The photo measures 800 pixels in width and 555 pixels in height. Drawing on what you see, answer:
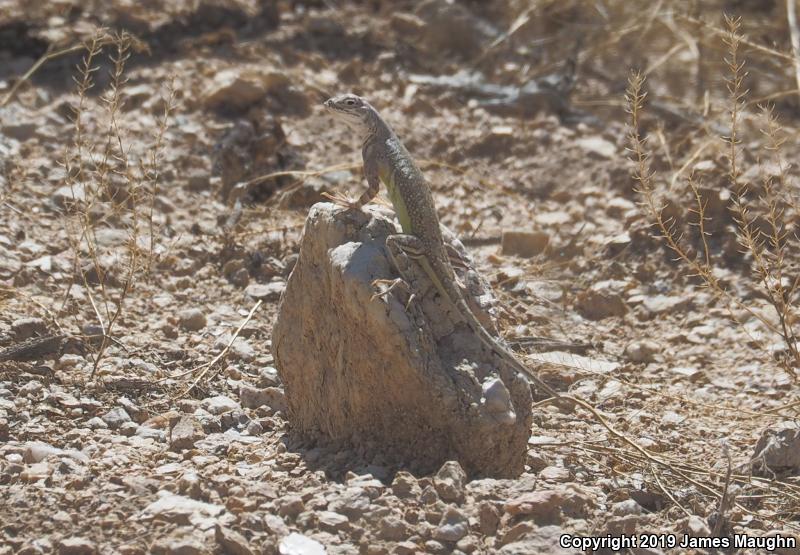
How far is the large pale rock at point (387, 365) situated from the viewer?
4.12m

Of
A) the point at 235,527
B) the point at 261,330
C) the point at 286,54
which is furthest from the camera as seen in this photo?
the point at 286,54

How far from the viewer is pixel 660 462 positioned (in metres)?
4.36

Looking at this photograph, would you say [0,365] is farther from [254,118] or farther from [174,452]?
[254,118]

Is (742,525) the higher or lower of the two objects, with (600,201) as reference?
lower

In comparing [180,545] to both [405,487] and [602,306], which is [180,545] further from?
[602,306]

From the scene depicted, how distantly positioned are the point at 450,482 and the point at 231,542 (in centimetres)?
84

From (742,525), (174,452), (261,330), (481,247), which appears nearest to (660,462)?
(742,525)

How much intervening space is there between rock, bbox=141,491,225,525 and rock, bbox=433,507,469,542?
0.81 meters

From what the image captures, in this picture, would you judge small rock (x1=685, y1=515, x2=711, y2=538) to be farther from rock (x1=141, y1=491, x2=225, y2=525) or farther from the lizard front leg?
the lizard front leg

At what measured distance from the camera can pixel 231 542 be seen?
11.9 feet

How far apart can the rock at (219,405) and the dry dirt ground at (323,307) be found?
18mm

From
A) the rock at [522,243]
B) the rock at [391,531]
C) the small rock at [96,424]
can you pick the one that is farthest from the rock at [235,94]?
the rock at [391,531]

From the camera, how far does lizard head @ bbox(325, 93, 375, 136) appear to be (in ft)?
16.7

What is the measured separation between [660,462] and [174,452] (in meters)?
2.04
